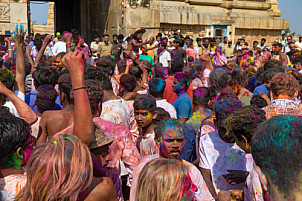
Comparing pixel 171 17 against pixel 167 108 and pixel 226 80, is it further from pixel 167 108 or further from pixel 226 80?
pixel 167 108

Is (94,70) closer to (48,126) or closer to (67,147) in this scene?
(48,126)

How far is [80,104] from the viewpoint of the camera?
2.23 metres

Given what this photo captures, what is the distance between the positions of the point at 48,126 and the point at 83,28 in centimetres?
1668

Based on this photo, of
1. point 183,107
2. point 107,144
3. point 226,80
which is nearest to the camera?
point 107,144

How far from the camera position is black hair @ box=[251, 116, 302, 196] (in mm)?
1521

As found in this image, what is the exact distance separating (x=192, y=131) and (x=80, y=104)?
2077mm

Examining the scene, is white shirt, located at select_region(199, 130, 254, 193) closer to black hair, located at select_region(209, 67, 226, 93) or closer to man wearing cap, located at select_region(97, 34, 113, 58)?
black hair, located at select_region(209, 67, 226, 93)

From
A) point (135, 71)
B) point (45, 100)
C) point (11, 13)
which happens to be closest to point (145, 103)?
point (45, 100)

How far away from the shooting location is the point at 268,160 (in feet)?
5.25

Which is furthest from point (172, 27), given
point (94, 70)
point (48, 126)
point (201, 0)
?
point (48, 126)

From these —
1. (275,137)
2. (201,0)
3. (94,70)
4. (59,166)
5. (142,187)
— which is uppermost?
(201,0)

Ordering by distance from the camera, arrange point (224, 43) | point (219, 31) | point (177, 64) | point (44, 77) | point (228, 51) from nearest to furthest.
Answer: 1. point (44, 77)
2. point (177, 64)
3. point (228, 51)
4. point (224, 43)
5. point (219, 31)

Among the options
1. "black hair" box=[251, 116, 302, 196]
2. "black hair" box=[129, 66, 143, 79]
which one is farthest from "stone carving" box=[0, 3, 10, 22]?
"black hair" box=[251, 116, 302, 196]

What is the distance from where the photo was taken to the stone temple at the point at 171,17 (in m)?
14.8
